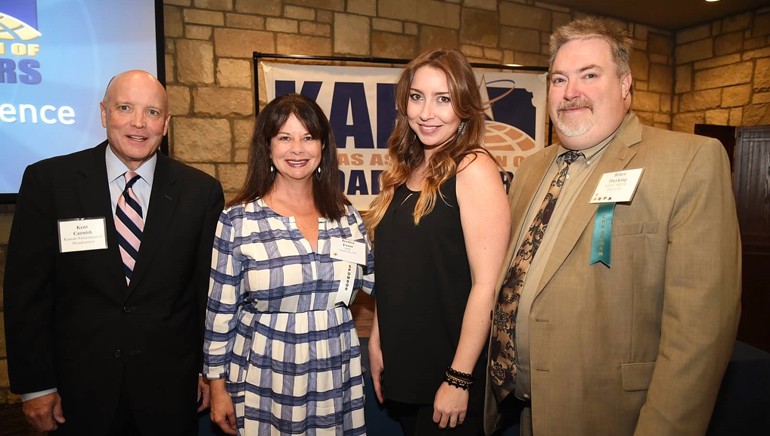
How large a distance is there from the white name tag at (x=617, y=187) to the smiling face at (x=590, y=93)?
16 cm

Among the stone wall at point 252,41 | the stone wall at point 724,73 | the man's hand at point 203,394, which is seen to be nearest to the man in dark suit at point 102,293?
the man's hand at point 203,394

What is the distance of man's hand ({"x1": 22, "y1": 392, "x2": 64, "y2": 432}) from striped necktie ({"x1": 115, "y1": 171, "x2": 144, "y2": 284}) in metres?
0.47

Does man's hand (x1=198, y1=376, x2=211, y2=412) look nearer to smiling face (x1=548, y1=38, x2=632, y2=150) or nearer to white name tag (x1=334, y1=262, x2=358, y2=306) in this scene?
white name tag (x1=334, y1=262, x2=358, y2=306)

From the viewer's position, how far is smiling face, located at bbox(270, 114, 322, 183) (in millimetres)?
1659

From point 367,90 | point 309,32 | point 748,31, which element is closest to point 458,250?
Answer: point 367,90

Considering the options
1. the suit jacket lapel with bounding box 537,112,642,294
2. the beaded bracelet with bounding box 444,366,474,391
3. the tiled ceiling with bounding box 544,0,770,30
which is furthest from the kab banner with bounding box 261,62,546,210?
the beaded bracelet with bounding box 444,366,474,391

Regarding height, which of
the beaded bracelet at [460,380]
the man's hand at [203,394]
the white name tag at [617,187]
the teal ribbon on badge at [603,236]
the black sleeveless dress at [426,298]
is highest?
the white name tag at [617,187]

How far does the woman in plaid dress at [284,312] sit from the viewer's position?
1556 millimetres

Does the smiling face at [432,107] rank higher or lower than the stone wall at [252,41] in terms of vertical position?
lower

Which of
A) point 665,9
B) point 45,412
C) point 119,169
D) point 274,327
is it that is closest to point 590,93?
point 274,327

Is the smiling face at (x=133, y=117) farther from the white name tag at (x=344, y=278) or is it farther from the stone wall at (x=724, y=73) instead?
the stone wall at (x=724, y=73)

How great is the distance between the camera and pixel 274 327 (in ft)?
5.15

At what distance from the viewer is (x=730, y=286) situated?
1127 mm

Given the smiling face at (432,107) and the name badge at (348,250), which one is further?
the name badge at (348,250)
